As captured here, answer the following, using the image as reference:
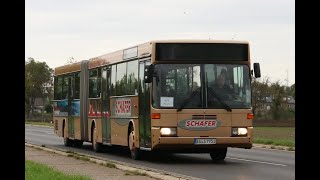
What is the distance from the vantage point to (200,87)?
62.2 ft

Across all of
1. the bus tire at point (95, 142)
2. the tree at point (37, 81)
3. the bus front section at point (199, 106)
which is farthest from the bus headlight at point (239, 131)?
the tree at point (37, 81)

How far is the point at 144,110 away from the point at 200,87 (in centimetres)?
175

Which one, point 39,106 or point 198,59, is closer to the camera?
point 198,59

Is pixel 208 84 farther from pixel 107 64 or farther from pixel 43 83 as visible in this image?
pixel 43 83

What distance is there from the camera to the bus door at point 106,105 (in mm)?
23784

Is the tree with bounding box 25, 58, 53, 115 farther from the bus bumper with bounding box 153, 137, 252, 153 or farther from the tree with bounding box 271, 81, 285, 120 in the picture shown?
the bus bumper with bounding box 153, 137, 252, 153

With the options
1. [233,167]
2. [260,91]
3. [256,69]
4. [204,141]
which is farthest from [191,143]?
[260,91]

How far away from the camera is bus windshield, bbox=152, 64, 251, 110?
62.0 feet

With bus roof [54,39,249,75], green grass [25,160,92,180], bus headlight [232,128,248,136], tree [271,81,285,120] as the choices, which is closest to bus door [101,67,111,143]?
bus roof [54,39,249,75]

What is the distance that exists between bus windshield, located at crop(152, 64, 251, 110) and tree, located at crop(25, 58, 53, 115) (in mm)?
105856
